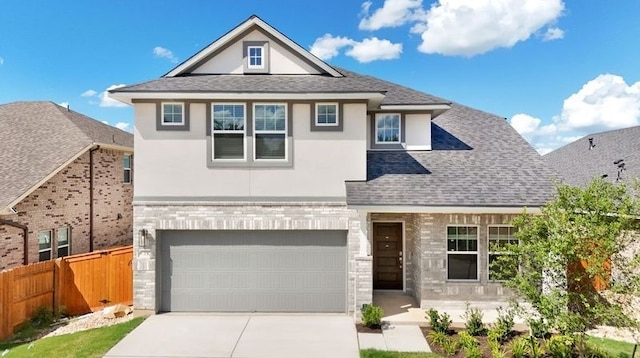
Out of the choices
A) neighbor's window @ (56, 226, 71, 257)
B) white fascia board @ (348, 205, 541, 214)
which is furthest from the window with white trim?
neighbor's window @ (56, 226, 71, 257)

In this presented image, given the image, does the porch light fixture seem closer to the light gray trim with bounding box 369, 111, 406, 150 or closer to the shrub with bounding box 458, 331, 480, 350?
the light gray trim with bounding box 369, 111, 406, 150

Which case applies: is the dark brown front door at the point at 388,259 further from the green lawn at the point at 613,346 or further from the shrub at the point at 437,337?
the green lawn at the point at 613,346

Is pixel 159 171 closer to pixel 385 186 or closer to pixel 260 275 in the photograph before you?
pixel 260 275

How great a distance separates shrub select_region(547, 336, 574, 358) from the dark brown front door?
16.3 feet

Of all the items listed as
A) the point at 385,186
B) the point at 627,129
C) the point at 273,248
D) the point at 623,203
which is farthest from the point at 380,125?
the point at 627,129

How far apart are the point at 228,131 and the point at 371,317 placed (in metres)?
6.41

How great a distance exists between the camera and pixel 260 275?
10.5m

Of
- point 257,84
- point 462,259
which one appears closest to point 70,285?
point 257,84

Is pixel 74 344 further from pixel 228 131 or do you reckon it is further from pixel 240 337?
pixel 228 131

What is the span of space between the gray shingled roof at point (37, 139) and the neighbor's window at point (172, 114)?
531 centimetres

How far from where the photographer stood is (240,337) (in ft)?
29.0

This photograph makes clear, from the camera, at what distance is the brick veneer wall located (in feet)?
37.1

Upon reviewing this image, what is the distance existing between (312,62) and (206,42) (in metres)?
3.35

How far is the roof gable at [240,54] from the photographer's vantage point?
11109 millimetres
